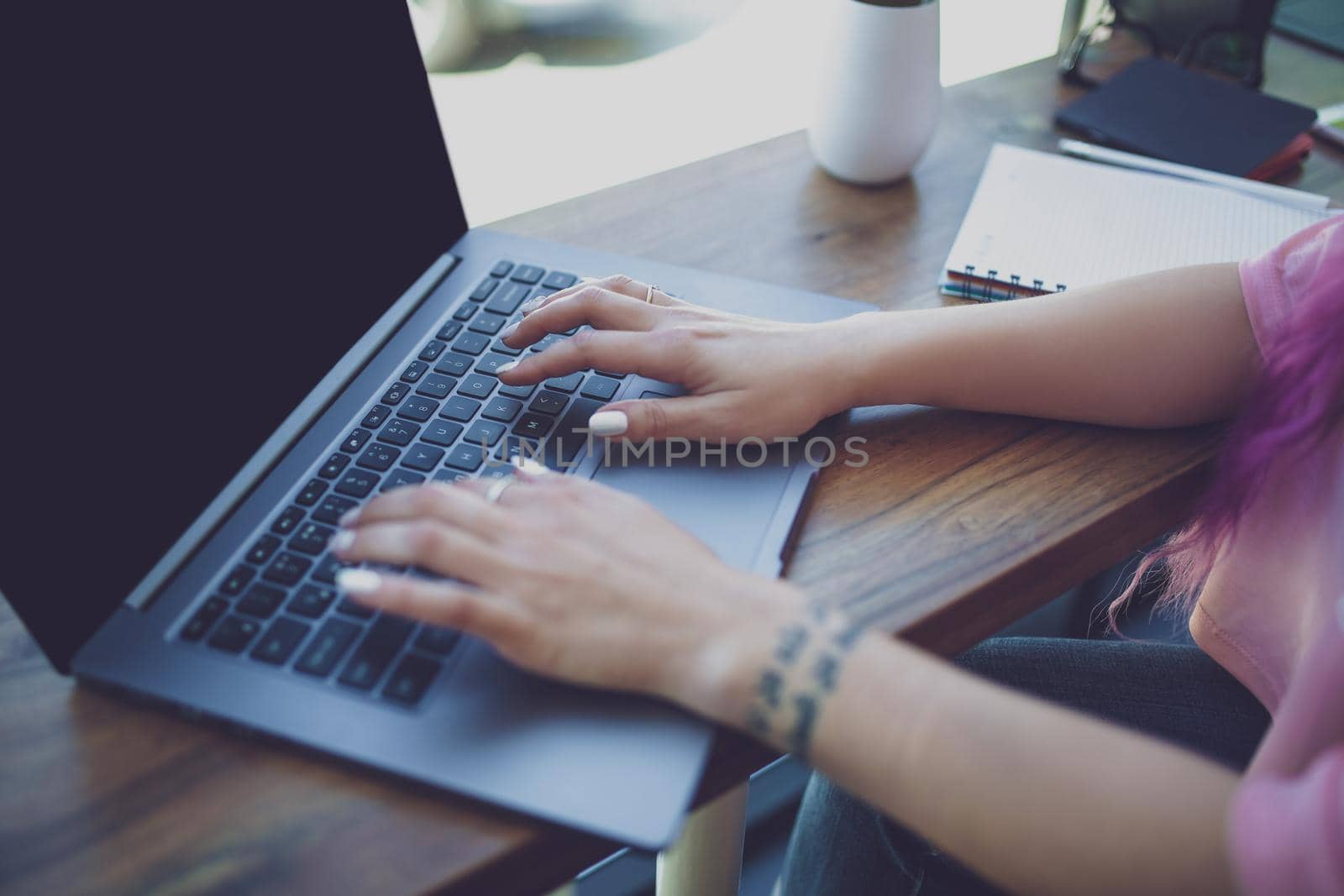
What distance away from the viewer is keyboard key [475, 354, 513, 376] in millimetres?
659

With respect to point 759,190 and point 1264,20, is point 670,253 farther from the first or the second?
point 1264,20

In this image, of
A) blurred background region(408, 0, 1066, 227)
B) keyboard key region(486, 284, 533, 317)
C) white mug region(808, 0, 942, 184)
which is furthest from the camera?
blurred background region(408, 0, 1066, 227)

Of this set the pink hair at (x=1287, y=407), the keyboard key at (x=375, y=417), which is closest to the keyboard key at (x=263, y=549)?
the keyboard key at (x=375, y=417)

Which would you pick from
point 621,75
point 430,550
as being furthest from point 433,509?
point 621,75

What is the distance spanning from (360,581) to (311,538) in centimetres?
8

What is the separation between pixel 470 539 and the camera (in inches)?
19.6

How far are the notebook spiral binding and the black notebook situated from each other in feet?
0.99

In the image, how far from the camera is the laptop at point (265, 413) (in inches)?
17.6

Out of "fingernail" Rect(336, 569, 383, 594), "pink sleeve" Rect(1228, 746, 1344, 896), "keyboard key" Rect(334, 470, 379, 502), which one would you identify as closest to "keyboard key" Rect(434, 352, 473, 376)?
"keyboard key" Rect(334, 470, 379, 502)

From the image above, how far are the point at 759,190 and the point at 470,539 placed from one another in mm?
549

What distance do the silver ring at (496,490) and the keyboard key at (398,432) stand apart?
0.10 metres

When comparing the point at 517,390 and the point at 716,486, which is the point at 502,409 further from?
the point at 716,486

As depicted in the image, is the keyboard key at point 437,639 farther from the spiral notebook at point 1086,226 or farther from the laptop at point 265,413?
the spiral notebook at point 1086,226

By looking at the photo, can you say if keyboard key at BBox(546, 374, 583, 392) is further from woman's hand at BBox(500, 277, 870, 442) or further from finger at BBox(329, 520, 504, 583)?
finger at BBox(329, 520, 504, 583)
